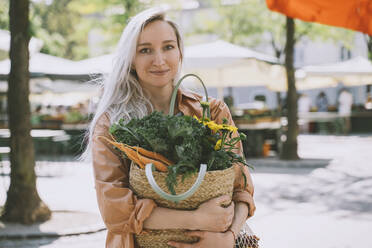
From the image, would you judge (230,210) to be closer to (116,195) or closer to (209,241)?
(209,241)

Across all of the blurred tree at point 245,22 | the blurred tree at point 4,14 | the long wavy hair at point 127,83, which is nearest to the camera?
the long wavy hair at point 127,83

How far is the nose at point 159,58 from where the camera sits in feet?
7.09

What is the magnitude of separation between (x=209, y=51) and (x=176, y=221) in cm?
1288

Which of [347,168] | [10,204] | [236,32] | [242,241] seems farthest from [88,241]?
[236,32]

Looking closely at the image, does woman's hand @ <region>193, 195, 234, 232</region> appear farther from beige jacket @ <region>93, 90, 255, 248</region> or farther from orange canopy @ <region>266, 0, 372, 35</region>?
orange canopy @ <region>266, 0, 372, 35</region>

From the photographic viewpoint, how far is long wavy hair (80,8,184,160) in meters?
2.15

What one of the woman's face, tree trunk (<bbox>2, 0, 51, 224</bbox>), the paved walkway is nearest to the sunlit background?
the paved walkway

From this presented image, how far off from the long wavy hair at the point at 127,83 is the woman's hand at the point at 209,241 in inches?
25.8

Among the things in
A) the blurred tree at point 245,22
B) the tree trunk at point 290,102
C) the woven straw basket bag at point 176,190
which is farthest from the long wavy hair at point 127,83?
the blurred tree at point 245,22

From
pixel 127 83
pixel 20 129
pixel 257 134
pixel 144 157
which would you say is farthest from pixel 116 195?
pixel 257 134

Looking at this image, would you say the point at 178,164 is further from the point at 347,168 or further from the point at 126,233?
the point at 347,168

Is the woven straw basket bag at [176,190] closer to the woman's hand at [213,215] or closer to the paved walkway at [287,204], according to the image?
Result: the woman's hand at [213,215]

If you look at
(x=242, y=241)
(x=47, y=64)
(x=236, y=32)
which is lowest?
(x=242, y=241)

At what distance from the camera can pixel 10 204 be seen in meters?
7.16
